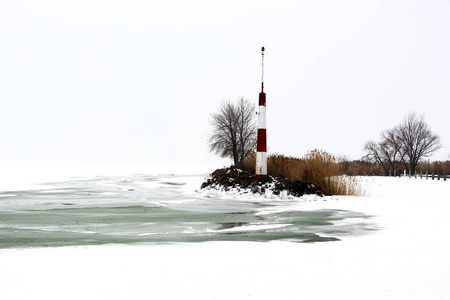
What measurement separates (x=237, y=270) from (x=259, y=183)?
12.7 m

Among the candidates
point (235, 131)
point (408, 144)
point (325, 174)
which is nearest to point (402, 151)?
point (408, 144)

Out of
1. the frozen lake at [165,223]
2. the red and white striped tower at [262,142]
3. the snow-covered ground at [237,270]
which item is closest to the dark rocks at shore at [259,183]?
the red and white striped tower at [262,142]

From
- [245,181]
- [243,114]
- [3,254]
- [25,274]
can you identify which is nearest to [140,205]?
[245,181]

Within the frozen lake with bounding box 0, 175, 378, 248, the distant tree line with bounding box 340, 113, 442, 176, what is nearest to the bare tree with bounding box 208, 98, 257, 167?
the distant tree line with bounding box 340, 113, 442, 176

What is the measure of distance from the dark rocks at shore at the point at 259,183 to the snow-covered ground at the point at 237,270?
9.20 m

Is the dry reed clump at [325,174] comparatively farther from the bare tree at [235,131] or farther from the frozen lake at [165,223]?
the bare tree at [235,131]

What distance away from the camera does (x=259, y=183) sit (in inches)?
714

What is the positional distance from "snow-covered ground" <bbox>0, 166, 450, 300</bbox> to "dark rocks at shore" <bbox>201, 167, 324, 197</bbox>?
9196 mm

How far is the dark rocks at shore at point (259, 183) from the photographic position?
56.5 feet

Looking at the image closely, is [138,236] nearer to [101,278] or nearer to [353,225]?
[101,278]

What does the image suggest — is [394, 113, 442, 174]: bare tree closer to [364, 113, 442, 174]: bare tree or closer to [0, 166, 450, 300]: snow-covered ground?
[364, 113, 442, 174]: bare tree

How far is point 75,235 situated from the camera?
827 centimetres

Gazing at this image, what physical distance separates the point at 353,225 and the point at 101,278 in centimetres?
609

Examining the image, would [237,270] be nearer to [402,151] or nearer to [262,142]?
[262,142]
